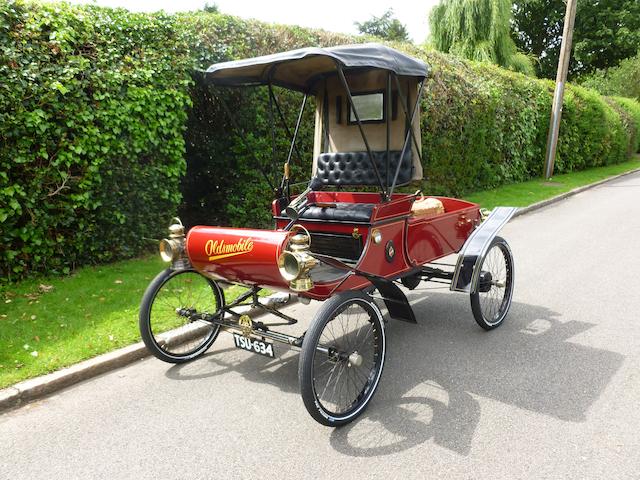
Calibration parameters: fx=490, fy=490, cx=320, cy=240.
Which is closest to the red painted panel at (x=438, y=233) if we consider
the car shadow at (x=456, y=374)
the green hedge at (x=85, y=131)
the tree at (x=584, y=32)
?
the car shadow at (x=456, y=374)

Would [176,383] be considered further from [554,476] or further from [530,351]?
[530,351]

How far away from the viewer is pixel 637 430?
9.53 feet

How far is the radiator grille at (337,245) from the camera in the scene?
3840 mm

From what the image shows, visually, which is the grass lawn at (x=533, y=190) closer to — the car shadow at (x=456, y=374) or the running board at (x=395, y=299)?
the car shadow at (x=456, y=374)

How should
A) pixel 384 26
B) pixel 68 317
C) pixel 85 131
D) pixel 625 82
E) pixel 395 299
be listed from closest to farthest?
pixel 395 299
pixel 68 317
pixel 85 131
pixel 625 82
pixel 384 26

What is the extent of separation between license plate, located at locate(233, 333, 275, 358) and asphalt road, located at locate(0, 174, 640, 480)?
1.15ft

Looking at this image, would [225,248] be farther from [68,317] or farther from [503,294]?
[503,294]

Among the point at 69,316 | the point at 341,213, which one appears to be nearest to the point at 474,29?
the point at 341,213

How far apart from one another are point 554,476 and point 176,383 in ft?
8.30

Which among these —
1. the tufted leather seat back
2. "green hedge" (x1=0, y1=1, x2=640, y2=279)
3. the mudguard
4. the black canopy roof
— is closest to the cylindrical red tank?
the black canopy roof

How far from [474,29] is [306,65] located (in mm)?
19036

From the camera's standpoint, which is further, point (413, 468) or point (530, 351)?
point (530, 351)

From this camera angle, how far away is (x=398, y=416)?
3.13 meters

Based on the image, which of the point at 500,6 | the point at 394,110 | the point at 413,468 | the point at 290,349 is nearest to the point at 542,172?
the point at 500,6
